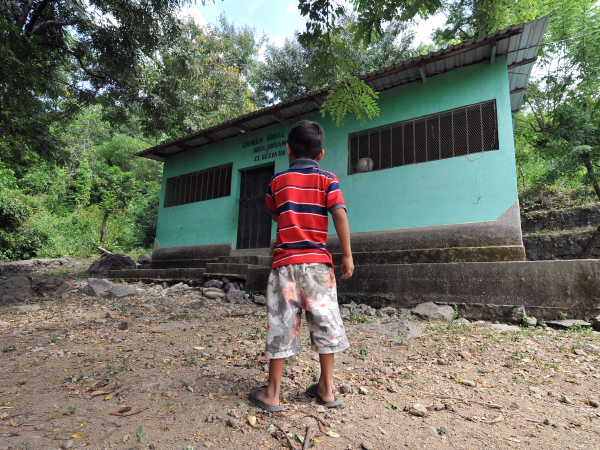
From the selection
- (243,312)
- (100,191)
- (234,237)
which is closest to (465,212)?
(243,312)

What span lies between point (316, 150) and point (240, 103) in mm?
A: 13039

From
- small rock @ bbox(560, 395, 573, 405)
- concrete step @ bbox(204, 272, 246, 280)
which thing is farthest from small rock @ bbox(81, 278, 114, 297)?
small rock @ bbox(560, 395, 573, 405)

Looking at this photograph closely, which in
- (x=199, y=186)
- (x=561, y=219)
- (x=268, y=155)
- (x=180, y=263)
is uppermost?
(x=268, y=155)

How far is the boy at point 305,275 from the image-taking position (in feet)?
6.37

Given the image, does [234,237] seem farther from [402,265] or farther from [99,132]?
[99,132]

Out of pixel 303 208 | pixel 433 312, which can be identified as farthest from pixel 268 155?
pixel 303 208

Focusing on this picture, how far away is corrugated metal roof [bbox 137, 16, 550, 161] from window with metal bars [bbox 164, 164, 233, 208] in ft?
5.32

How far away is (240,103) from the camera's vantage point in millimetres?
14086

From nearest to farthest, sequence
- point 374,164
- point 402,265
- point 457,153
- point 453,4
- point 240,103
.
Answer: point 402,265 < point 457,153 < point 374,164 < point 453,4 < point 240,103

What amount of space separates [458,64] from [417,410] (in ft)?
18.8

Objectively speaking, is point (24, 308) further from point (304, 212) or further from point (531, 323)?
point (531, 323)

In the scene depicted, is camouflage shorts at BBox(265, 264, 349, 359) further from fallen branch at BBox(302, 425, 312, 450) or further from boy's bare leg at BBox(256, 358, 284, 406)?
fallen branch at BBox(302, 425, 312, 450)

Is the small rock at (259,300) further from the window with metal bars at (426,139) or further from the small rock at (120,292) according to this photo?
the window with metal bars at (426,139)

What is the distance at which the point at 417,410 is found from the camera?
1.99m
